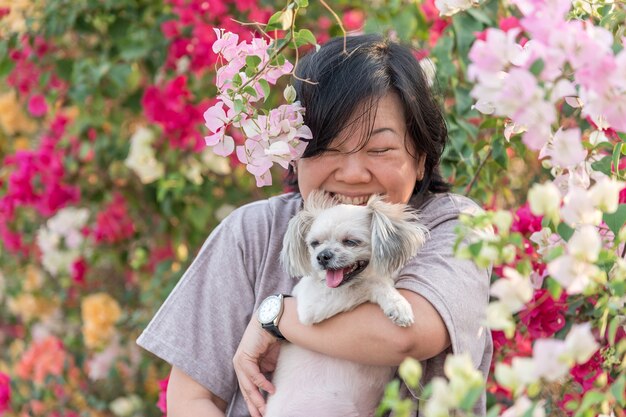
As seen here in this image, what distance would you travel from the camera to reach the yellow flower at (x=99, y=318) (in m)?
3.74

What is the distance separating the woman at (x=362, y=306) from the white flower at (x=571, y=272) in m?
0.57

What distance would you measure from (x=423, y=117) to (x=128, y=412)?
2.14 meters

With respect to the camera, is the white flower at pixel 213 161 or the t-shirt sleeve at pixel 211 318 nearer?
the t-shirt sleeve at pixel 211 318

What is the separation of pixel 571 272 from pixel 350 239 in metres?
0.67

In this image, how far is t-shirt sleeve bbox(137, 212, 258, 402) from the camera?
6.78 ft

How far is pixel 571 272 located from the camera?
1.17m

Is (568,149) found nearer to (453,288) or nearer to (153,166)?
(453,288)

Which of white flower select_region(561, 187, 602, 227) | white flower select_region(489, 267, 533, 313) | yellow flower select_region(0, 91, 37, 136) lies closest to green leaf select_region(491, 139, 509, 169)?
white flower select_region(561, 187, 602, 227)

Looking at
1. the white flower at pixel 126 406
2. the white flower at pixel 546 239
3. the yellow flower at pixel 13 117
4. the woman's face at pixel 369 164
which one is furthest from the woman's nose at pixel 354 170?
the yellow flower at pixel 13 117

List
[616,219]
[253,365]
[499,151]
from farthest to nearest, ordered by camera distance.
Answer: [499,151] < [253,365] < [616,219]

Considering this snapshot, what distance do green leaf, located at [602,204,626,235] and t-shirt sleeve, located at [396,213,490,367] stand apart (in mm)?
320

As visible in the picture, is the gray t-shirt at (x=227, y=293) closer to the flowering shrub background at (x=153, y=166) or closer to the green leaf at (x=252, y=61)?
the flowering shrub background at (x=153, y=166)

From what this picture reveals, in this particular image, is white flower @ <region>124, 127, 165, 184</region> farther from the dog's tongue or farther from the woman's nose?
the dog's tongue

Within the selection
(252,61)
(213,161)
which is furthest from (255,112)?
(213,161)
